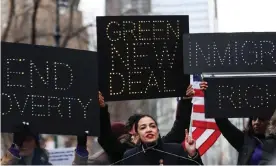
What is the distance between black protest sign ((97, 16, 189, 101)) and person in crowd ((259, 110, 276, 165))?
988 mm

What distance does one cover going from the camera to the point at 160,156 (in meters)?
5.92

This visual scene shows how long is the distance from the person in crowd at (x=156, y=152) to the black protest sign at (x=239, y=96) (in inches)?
25.5

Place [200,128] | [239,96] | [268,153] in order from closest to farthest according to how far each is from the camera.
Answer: [268,153], [239,96], [200,128]

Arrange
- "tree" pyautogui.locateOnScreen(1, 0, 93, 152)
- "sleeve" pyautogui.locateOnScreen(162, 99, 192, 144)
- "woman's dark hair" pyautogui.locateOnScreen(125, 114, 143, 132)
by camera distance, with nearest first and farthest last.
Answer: "woman's dark hair" pyautogui.locateOnScreen(125, 114, 143, 132)
"sleeve" pyautogui.locateOnScreen(162, 99, 192, 144)
"tree" pyautogui.locateOnScreen(1, 0, 93, 152)

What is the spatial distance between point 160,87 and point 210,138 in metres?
1.70

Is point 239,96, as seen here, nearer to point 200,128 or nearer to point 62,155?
point 200,128

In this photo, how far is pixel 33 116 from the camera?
6.05 metres

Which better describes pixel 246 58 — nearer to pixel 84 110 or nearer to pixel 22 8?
pixel 84 110

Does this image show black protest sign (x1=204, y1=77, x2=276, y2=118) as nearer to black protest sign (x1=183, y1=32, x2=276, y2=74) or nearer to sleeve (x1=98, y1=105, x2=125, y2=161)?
black protest sign (x1=183, y1=32, x2=276, y2=74)

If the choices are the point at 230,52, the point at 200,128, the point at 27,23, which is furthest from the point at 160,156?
the point at 27,23

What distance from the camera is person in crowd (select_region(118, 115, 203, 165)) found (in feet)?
19.4

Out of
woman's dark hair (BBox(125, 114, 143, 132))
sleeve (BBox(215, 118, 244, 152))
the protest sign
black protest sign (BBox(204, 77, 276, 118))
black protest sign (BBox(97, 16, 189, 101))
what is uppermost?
black protest sign (BBox(97, 16, 189, 101))

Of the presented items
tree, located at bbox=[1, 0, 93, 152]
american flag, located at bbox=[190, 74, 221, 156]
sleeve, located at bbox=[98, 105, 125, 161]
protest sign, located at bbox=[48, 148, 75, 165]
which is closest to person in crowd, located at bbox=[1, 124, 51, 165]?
sleeve, located at bbox=[98, 105, 125, 161]

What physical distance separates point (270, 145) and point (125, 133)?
4.53 feet
